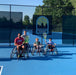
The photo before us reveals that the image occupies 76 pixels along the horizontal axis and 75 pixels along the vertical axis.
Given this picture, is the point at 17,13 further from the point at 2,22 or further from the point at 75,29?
the point at 75,29

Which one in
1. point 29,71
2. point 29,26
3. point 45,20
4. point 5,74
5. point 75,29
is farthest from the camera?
point 29,26

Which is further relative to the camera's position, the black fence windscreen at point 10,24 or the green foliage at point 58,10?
the green foliage at point 58,10

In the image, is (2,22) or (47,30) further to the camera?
(2,22)

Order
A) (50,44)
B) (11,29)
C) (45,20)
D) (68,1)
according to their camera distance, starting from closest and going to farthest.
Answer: (50,44), (45,20), (11,29), (68,1)

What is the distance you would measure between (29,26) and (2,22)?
732 centimetres

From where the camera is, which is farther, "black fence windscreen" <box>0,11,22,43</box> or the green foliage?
the green foliage

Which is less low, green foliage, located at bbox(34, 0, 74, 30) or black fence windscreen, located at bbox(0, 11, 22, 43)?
green foliage, located at bbox(34, 0, 74, 30)

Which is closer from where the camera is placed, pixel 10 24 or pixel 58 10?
pixel 10 24

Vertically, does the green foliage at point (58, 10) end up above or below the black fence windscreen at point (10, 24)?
above

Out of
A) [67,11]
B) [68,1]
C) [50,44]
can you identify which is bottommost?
[50,44]

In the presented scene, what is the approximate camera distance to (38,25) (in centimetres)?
916

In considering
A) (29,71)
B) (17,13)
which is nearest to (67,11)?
(17,13)

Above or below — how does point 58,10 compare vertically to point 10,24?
above

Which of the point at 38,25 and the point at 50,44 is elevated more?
the point at 38,25
